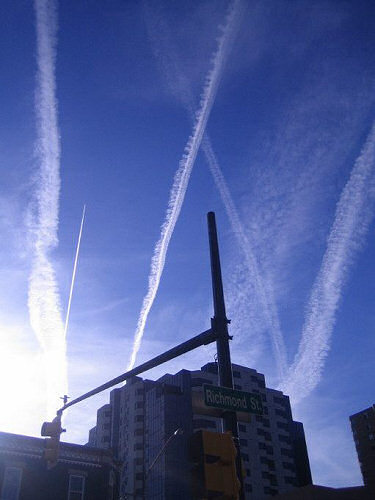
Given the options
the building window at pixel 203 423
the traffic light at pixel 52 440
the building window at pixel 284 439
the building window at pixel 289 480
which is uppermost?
the building window at pixel 284 439

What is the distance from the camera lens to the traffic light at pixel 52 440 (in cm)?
1190

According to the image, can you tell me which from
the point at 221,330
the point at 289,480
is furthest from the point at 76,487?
the point at 289,480

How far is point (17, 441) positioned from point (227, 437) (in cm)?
2545

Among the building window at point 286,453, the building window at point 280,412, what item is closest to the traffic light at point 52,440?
the building window at point 286,453

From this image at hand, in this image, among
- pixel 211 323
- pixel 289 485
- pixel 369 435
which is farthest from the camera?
pixel 369 435

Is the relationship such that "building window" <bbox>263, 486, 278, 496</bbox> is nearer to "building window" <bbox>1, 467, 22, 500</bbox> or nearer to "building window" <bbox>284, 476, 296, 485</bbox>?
"building window" <bbox>284, 476, 296, 485</bbox>

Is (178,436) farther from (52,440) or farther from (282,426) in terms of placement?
(52,440)

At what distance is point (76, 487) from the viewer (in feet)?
91.8

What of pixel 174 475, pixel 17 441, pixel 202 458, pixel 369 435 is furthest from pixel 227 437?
pixel 369 435

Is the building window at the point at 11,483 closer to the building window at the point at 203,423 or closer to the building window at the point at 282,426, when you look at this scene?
the building window at the point at 203,423

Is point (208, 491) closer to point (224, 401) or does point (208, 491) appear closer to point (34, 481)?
point (224, 401)

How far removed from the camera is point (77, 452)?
29.1 metres

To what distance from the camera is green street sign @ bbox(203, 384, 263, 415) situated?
25.0ft

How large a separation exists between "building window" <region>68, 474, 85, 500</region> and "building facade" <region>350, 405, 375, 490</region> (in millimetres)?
76426
